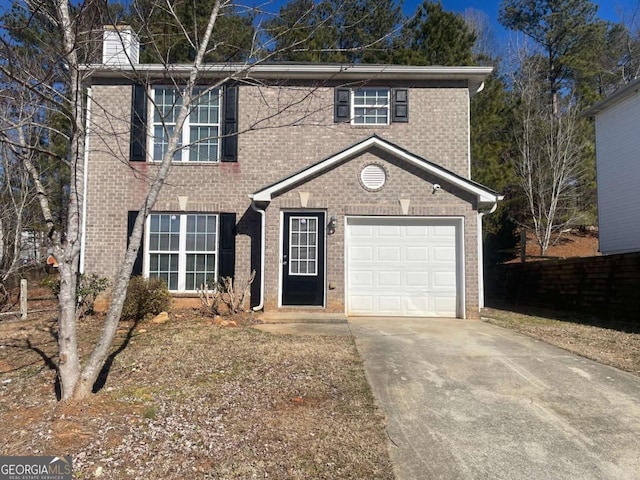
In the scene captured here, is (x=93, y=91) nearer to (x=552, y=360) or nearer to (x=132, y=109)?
(x=132, y=109)

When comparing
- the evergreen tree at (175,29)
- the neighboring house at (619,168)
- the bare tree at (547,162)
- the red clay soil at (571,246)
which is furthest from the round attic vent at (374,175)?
the red clay soil at (571,246)

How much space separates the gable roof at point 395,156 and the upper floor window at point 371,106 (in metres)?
1.56

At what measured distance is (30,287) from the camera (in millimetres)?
16141

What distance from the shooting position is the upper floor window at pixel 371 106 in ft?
36.7

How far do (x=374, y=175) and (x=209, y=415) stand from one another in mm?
6958

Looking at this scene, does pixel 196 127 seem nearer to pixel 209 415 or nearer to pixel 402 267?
pixel 402 267

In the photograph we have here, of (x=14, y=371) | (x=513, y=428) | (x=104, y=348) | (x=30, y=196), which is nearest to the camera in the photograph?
(x=513, y=428)

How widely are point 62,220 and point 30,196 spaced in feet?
15.5

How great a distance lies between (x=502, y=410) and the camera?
4.57 meters

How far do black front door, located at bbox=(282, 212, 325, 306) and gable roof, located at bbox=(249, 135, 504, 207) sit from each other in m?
0.70

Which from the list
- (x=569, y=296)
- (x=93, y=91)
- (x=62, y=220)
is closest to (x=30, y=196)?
(x=93, y=91)

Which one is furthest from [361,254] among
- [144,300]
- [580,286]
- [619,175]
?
[619,175]

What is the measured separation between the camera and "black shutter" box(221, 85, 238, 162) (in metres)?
11.1

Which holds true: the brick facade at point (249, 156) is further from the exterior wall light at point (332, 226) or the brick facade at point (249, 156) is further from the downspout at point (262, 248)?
the exterior wall light at point (332, 226)
